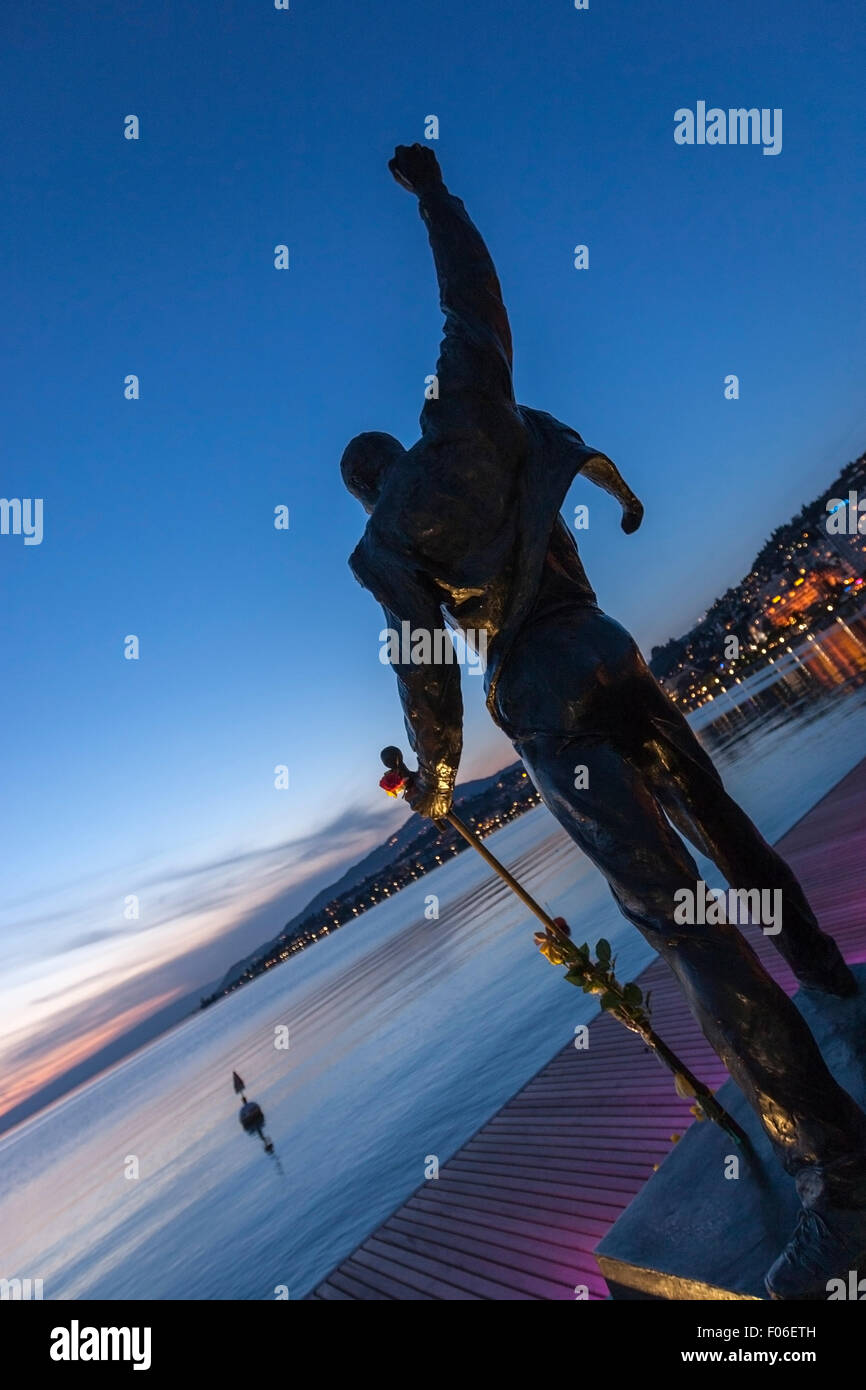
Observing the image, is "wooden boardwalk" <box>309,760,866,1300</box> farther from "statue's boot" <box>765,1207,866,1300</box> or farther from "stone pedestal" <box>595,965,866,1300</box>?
"statue's boot" <box>765,1207,866,1300</box>

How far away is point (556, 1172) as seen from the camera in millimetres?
5758

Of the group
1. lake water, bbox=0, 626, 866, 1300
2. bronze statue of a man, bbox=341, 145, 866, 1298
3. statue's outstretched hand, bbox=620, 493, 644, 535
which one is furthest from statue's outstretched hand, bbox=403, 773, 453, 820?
lake water, bbox=0, 626, 866, 1300

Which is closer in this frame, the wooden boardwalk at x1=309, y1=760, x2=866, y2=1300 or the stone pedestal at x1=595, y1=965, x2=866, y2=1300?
the stone pedestal at x1=595, y1=965, x2=866, y2=1300

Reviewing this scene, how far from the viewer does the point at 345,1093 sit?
20188 mm

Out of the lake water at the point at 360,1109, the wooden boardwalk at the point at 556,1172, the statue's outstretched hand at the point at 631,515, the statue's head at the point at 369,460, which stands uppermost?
the statue's head at the point at 369,460

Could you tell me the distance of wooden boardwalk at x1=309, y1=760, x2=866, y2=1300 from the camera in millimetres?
4793

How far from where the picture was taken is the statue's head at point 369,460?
309 centimetres

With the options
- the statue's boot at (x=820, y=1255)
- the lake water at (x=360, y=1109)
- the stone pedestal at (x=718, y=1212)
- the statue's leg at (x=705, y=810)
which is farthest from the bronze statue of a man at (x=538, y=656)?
the lake water at (x=360, y=1109)

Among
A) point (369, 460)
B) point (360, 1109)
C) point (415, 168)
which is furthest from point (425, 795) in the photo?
point (360, 1109)

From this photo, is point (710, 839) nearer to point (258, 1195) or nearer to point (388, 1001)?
point (258, 1195)

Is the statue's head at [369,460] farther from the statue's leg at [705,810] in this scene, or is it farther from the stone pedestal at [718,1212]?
the stone pedestal at [718,1212]

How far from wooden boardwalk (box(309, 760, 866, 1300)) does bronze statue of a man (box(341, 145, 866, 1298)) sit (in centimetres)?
299

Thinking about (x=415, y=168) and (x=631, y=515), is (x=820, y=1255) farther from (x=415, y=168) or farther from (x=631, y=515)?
(x=415, y=168)

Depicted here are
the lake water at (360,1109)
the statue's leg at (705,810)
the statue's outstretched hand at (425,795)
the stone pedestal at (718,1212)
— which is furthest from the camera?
the lake water at (360,1109)
